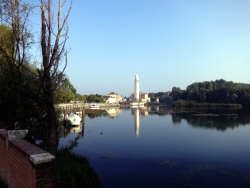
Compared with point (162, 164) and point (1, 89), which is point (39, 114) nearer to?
point (1, 89)

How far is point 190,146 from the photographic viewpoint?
695 inches

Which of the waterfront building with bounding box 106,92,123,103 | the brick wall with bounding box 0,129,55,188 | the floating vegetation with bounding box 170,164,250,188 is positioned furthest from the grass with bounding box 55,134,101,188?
the waterfront building with bounding box 106,92,123,103

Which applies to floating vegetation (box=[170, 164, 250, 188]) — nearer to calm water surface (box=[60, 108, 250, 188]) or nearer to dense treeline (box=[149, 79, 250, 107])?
calm water surface (box=[60, 108, 250, 188])

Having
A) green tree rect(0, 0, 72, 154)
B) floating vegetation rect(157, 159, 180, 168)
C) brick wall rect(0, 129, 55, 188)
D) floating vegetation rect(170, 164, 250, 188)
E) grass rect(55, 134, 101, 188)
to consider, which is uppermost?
green tree rect(0, 0, 72, 154)

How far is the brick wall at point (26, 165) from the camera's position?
3.67 m

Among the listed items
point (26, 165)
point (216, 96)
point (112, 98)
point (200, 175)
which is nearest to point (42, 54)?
point (26, 165)

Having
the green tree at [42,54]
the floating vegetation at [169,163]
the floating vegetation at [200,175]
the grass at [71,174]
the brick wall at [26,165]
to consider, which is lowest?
the floating vegetation at [200,175]

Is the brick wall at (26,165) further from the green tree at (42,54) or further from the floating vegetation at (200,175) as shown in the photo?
the floating vegetation at (200,175)

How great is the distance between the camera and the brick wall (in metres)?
3.67

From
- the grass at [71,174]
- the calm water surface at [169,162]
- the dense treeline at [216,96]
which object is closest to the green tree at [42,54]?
the grass at [71,174]

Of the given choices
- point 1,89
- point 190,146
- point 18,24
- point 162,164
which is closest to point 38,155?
point 18,24

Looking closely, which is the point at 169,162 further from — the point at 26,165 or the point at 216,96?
the point at 216,96

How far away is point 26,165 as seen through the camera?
13.1 ft

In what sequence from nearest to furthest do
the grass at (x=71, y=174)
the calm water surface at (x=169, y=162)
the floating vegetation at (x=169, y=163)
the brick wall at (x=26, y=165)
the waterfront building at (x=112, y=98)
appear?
the brick wall at (x=26, y=165) < the grass at (x=71, y=174) < the calm water surface at (x=169, y=162) < the floating vegetation at (x=169, y=163) < the waterfront building at (x=112, y=98)
